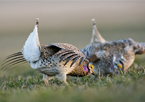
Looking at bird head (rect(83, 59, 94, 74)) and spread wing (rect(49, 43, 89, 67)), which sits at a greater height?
spread wing (rect(49, 43, 89, 67))

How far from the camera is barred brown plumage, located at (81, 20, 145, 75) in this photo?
19.9ft

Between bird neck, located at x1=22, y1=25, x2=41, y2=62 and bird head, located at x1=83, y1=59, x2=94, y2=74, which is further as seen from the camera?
bird head, located at x1=83, y1=59, x2=94, y2=74

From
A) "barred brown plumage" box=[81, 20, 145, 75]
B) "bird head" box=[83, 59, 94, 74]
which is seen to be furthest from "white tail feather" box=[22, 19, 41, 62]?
"barred brown plumage" box=[81, 20, 145, 75]

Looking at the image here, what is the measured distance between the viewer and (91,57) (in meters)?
6.13

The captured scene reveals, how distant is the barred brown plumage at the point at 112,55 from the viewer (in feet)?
19.9

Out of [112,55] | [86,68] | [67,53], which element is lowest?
[86,68]

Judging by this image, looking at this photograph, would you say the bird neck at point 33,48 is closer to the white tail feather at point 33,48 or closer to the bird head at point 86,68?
the white tail feather at point 33,48

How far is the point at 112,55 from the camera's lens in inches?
242

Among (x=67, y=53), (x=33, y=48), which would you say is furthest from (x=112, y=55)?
(x=33, y=48)

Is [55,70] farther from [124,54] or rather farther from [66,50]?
[124,54]

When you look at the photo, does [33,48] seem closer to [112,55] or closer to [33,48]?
[33,48]

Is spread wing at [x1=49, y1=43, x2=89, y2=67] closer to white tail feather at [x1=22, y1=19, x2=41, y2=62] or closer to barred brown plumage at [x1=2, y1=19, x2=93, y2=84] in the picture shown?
barred brown plumage at [x1=2, y1=19, x2=93, y2=84]

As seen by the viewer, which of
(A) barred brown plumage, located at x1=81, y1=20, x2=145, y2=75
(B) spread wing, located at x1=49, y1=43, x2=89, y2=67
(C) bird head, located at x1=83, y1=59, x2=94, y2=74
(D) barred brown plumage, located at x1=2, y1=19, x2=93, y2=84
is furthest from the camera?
(A) barred brown plumage, located at x1=81, y1=20, x2=145, y2=75

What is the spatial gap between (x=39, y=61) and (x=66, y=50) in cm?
55
